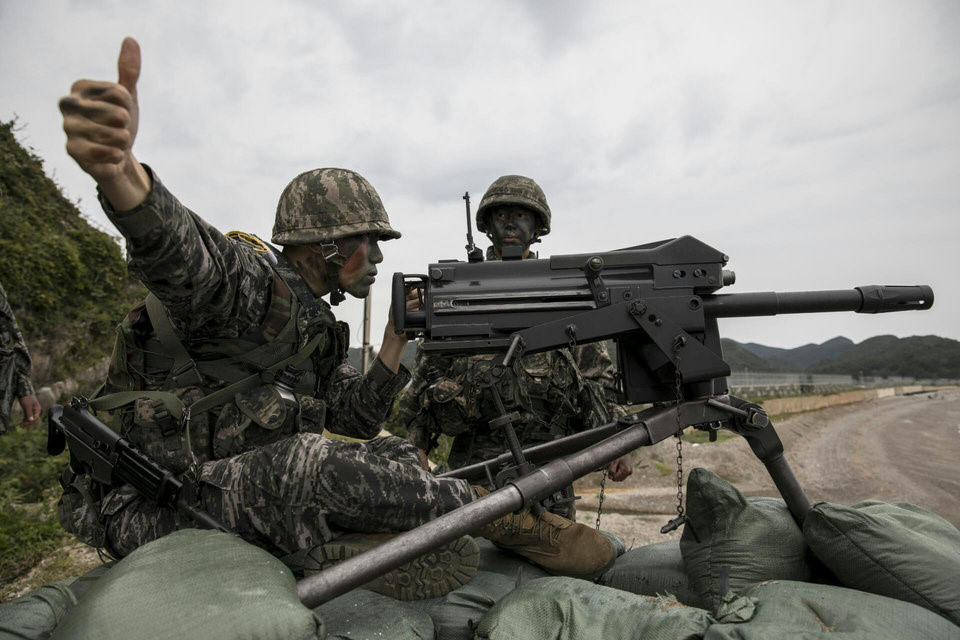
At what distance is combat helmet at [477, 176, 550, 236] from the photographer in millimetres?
3859

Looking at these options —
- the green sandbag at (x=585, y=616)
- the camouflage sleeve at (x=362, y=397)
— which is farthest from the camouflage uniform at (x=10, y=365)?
the green sandbag at (x=585, y=616)

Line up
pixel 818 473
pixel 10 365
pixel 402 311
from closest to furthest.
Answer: pixel 402 311
pixel 10 365
pixel 818 473

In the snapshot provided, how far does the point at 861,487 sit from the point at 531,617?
7.38 metres

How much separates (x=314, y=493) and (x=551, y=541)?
1.02m

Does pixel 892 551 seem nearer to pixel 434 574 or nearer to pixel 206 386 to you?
pixel 434 574

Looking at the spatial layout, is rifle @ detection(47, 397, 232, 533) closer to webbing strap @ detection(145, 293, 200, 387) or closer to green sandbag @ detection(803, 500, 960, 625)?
webbing strap @ detection(145, 293, 200, 387)

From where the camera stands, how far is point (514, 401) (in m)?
3.31

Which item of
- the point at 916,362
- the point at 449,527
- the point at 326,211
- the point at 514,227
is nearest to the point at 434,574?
the point at 449,527

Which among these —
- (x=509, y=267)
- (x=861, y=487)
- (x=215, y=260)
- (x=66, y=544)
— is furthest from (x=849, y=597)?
(x=861, y=487)

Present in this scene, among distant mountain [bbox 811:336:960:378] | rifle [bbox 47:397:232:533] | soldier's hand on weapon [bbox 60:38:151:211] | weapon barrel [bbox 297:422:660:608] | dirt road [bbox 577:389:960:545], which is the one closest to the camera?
soldier's hand on weapon [bbox 60:38:151:211]

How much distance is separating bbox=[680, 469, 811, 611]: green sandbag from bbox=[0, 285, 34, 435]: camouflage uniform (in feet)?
14.6

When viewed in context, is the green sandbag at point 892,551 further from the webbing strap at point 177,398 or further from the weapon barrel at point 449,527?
the webbing strap at point 177,398

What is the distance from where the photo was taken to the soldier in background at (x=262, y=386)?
150cm

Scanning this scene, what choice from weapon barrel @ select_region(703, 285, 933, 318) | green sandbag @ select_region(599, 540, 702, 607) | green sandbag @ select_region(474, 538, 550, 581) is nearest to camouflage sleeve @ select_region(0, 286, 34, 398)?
green sandbag @ select_region(474, 538, 550, 581)
